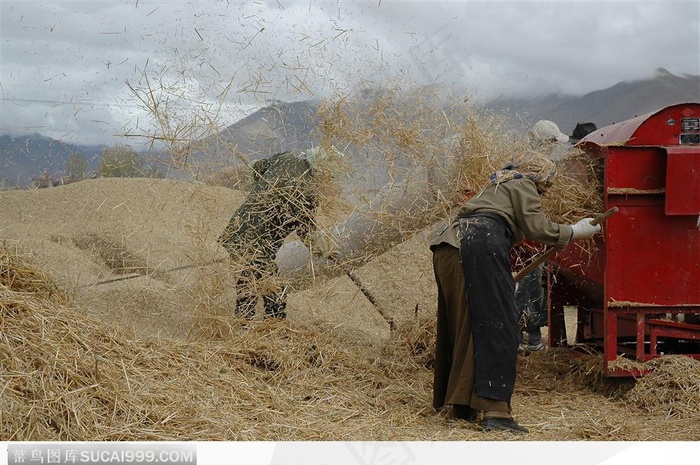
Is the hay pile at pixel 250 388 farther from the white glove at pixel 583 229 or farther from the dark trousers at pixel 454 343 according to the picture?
the white glove at pixel 583 229

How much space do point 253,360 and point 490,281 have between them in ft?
5.51

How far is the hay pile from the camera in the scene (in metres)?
3.50

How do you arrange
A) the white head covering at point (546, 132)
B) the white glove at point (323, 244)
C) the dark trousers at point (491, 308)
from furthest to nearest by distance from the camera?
the white glove at point (323, 244) → the white head covering at point (546, 132) → the dark trousers at point (491, 308)

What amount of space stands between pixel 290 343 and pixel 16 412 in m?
2.05

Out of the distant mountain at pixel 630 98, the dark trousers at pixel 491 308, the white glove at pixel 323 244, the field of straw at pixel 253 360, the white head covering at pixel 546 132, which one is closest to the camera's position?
the field of straw at pixel 253 360

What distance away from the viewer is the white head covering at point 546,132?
5.22m

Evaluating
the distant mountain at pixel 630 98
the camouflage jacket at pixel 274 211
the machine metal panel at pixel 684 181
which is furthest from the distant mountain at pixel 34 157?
the distant mountain at pixel 630 98

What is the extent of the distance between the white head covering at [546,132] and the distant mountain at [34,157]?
3285 mm

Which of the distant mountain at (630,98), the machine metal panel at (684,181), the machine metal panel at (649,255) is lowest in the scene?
the machine metal panel at (649,255)

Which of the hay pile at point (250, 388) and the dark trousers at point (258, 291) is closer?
the hay pile at point (250, 388)

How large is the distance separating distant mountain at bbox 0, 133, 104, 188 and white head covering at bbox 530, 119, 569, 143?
328 centimetres

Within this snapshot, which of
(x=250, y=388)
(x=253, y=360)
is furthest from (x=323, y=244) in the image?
(x=250, y=388)

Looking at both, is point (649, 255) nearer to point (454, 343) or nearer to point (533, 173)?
point (533, 173)

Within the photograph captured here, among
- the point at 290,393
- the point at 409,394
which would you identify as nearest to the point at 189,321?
the point at 290,393
